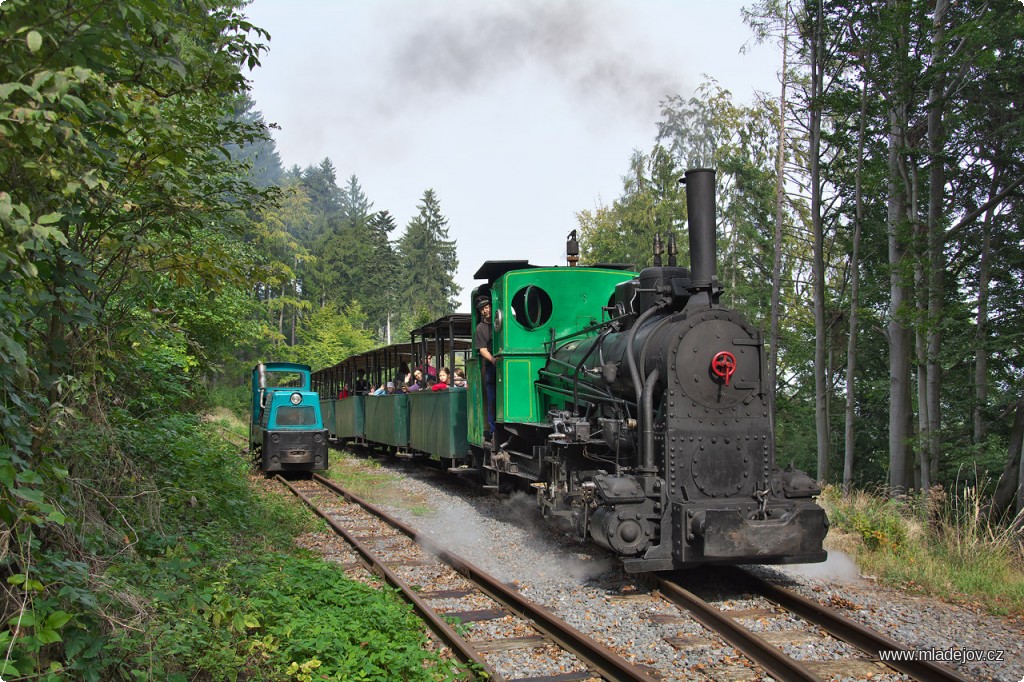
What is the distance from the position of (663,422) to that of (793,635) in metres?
2.02

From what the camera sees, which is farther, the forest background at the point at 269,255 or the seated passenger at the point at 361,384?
the seated passenger at the point at 361,384

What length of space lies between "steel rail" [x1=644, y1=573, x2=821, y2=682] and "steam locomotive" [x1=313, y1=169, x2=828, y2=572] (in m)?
0.29

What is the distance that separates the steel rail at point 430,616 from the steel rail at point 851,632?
2.46m

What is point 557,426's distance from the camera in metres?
8.38

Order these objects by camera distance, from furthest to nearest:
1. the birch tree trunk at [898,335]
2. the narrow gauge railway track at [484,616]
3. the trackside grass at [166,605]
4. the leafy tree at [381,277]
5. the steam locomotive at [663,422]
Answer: the leafy tree at [381,277] < the birch tree trunk at [898,335] < the steam locomotive at [663,422] < the narrow gauge railway track at [484,616] < the trackside grass at [166,605]

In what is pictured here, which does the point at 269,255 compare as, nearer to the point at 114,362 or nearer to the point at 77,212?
the point at 114,362

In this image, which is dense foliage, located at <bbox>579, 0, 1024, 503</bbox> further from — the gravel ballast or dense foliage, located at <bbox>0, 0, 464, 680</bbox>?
dense foliage, located at <bbox>0, 0, 464, 680</bbox>

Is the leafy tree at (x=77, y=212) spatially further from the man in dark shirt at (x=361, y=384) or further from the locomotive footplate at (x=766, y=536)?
the man in dark shirt at (x=361, y=384)

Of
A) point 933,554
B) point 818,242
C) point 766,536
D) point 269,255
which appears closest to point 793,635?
point 766,536

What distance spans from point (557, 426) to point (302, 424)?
958cm

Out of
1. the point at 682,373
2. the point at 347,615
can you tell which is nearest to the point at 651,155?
the point at 682,373

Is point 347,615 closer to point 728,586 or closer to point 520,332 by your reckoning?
point 728,586

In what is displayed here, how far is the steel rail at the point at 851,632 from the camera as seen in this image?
15.2 feet

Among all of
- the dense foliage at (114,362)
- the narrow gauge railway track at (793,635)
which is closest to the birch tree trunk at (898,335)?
the narrow gauge railway track at (793,635)
